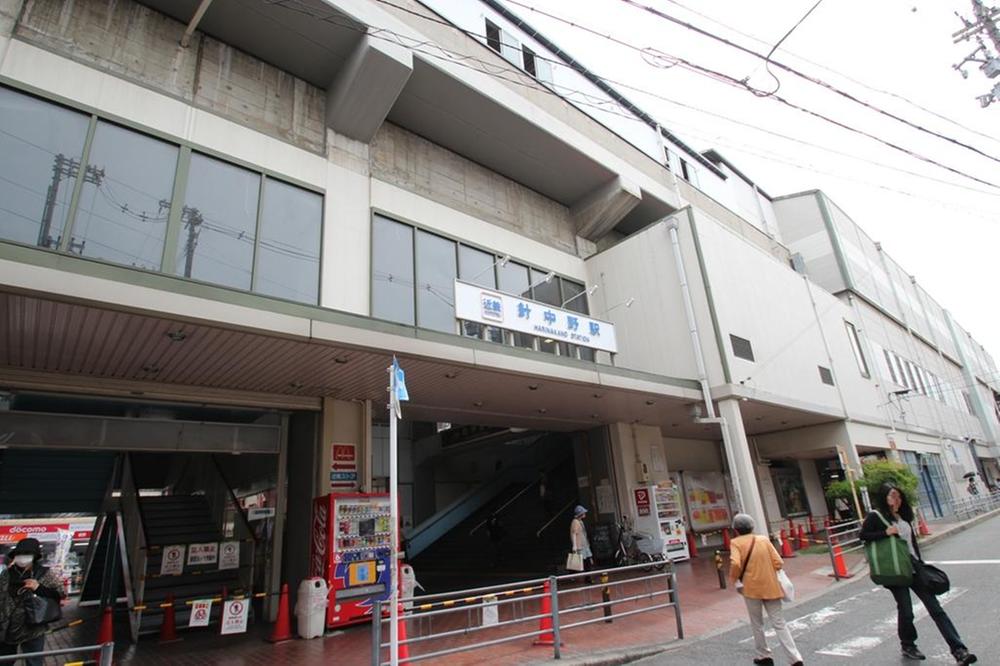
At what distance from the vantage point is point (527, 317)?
37.6 feet

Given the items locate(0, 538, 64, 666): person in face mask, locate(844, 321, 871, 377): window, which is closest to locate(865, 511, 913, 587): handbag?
locate(0, 538, 64, 666): person in face mask

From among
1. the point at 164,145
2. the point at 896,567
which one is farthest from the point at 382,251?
the point at 896,567

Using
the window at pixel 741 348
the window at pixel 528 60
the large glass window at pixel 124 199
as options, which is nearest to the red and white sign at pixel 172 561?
the large glass window at pixel 124 199

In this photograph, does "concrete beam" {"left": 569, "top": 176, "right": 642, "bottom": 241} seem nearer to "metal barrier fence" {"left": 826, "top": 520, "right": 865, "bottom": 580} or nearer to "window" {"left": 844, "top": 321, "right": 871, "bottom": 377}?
"metal barrier fence" {"left": 826, "top": 520, "right": 865, "bottom": 580}

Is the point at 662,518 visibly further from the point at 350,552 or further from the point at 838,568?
the point at 350,552

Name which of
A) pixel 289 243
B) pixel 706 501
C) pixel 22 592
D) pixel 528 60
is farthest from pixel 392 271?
pixel 706 501

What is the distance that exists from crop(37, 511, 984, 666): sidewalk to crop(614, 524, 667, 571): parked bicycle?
2.81m

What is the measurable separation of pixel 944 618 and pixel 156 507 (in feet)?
47.0

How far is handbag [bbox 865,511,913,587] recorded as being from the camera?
5242 millimetres

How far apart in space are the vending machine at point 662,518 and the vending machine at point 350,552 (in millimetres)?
8102

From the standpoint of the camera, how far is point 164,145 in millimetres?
9023

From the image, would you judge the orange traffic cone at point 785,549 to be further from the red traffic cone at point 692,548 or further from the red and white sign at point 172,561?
the red and white sign at point 172,561

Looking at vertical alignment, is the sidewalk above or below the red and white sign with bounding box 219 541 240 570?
below

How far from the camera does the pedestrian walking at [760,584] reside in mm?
5355
